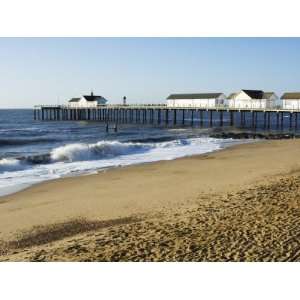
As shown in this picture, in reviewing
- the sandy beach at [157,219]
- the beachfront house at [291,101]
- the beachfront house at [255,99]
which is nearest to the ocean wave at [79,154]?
the sandy beach at [157,219]

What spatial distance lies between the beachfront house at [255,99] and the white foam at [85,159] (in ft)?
71.5

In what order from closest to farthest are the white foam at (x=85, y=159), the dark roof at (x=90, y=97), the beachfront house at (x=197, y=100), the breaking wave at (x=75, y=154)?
the white foam at (x=85, y=159)
the breaking wave at (x=75, y=154)
the beachfront house at (x=197, y=100)
the dark roof at (x=90, y=97)

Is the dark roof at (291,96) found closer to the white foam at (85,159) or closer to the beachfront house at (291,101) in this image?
the beachfront house at (291,101)

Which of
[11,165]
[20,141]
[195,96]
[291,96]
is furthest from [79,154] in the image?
[195,96]

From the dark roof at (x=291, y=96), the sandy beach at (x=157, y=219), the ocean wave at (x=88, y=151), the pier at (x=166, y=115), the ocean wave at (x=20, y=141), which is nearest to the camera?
the sandy beach at (x=157, y=219)

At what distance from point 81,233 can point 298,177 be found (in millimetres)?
6244

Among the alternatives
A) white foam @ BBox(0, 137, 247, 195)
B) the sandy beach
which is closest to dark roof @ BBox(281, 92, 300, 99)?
white foam @ BBox(0, 137, 247, 195)

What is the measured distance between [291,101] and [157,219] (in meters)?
38.1

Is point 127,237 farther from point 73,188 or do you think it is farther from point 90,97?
point 90,97

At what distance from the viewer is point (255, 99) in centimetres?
4900

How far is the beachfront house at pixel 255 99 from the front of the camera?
160ft

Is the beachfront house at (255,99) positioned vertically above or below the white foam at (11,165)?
above
